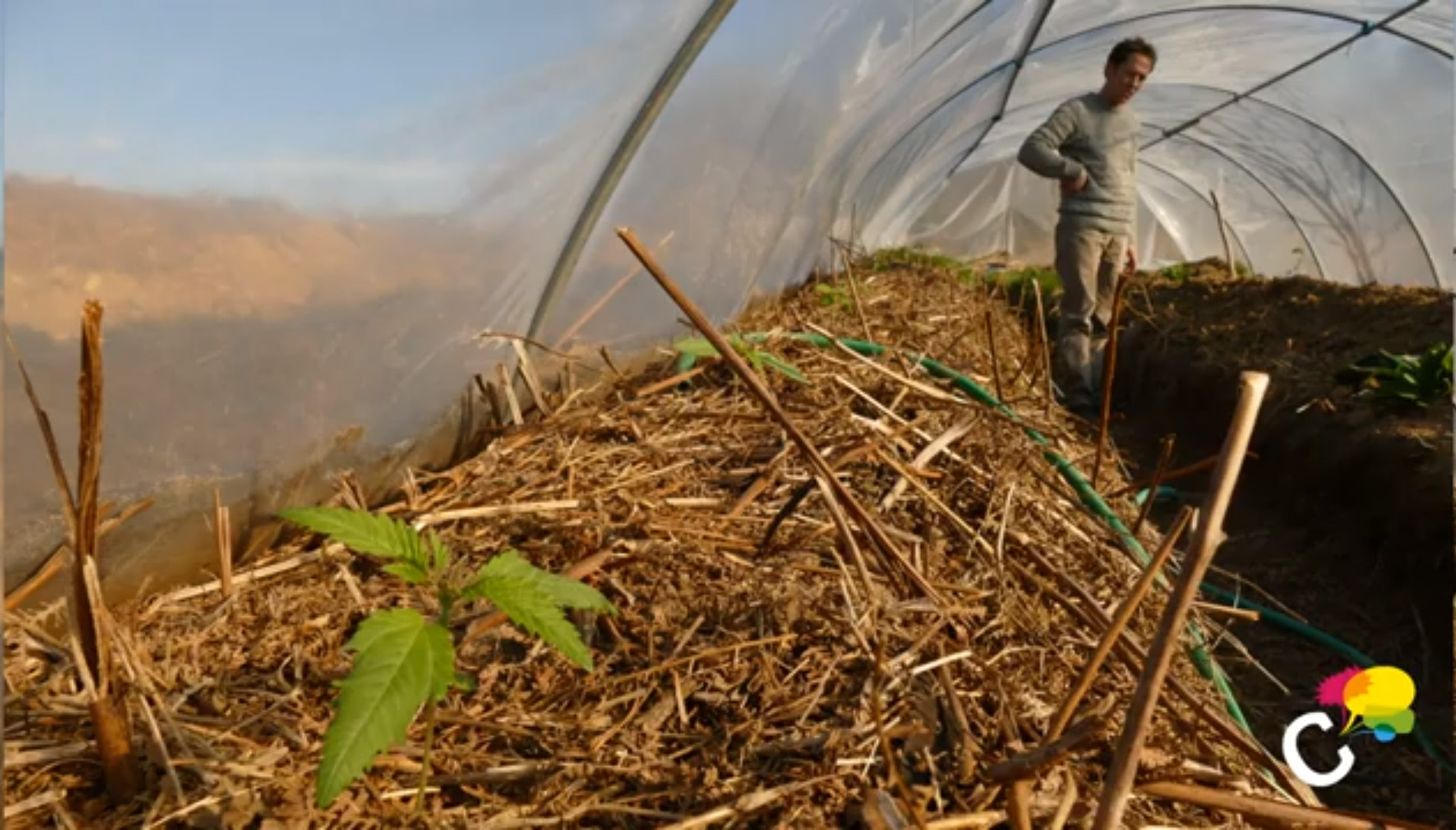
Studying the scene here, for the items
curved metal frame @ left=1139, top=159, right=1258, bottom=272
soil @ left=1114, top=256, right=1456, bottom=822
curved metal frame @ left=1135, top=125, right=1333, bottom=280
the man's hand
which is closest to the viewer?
soil @ left=1114, top=256, right=1456, bottom=822

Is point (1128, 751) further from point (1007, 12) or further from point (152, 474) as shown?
point (1007, 12)

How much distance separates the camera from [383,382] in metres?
2.05

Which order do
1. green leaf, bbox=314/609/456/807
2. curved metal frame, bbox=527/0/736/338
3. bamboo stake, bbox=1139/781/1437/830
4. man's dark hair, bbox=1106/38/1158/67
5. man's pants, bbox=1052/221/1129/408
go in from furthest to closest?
man's pants, bbox=1052/221/1129/408 → man's dark hair, bbox=1106/38/1158/67 → curved metal frame, bbox=527/0/736/338 → bamboo stake, bbox=1139/781/1437/830 → green leaf, bbox=314/609/456/807

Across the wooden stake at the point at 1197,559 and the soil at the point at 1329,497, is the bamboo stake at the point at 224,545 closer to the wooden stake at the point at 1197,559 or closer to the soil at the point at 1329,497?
the wooden stake at the point at 1197,559

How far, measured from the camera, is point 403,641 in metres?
1.01

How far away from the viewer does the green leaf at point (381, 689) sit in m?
0.89

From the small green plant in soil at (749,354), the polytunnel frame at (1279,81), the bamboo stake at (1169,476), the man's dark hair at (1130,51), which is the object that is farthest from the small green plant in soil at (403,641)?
the polytunnel frame at (1279,81)

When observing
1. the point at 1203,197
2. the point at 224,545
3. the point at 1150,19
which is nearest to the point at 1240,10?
the point at 1150,19

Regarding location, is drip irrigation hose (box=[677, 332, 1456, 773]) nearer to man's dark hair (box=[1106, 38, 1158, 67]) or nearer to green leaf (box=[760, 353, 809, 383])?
green leaf (box=[760, 353, 809, 383])

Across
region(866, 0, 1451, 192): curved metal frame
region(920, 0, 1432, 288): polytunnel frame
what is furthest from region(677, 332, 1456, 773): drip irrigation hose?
region(920, 0, 1432, 288): polytunnel frame

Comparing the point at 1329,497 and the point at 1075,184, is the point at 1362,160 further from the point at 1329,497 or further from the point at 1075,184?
the point at 1329,497

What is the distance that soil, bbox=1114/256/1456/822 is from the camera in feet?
10.5

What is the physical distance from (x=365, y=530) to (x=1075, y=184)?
4.64 m

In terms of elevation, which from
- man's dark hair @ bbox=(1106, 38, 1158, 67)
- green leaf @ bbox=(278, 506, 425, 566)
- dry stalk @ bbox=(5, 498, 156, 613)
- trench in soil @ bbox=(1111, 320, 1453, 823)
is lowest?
trench in soil @ bbox=(1111, 320, 1453, 823)
